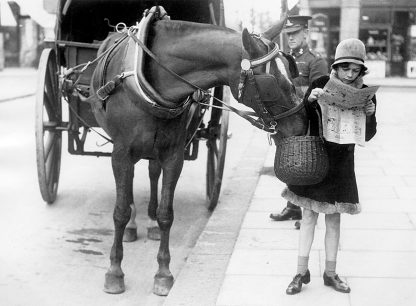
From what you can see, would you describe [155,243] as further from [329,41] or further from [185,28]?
[329,41]

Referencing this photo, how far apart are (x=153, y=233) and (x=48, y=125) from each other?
1703mm

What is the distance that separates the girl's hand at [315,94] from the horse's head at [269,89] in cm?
22

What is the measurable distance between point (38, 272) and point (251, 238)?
1747 mm

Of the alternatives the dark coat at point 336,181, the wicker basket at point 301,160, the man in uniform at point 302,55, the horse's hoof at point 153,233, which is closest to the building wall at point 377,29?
the man in uniform at point 302,55

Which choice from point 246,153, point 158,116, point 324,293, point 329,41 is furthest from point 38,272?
point 329,41

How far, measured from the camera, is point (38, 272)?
526 centimetres

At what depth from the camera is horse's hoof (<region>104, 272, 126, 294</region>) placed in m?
4.89

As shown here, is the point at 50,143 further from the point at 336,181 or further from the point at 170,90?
the point at 336,181

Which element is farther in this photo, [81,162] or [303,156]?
[81,162]

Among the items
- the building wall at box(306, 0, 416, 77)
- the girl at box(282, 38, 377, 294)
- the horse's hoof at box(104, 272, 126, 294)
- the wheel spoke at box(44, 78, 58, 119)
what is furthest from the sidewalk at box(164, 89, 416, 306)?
the building wall at box(306, 0, 416, 77)

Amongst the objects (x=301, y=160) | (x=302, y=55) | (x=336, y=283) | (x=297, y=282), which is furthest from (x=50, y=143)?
(x=301, y=160)

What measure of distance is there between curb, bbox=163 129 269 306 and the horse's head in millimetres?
1231

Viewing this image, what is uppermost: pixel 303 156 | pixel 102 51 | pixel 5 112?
pixel 102 51

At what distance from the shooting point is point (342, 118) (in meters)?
4.37
